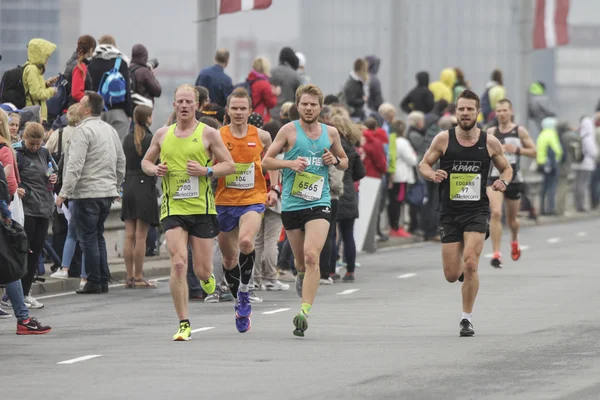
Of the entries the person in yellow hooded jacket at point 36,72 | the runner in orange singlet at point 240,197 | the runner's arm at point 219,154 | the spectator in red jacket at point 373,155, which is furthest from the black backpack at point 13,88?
the runner's arm at point 219,154

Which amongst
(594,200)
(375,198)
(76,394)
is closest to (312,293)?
(76,394)

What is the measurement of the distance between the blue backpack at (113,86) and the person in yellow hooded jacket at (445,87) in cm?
1091

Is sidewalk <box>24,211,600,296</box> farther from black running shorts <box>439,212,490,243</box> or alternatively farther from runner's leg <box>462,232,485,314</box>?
runner's leg <box>462,232,485,314</box>

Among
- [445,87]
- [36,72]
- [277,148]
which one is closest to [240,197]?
[277,148]

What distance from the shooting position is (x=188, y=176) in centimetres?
1262

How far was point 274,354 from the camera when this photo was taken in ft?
37.9

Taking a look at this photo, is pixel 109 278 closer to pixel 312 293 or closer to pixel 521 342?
pixel 312 293

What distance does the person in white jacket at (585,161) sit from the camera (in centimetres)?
3603

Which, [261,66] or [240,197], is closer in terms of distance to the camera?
[240,197]

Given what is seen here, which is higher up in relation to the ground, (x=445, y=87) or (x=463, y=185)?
(x=445, y=87)

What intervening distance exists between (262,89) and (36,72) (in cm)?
430

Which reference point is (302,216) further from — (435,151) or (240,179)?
(435,151)

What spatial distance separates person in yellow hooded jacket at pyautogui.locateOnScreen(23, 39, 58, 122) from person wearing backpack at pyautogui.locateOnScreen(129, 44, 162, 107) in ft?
6.80

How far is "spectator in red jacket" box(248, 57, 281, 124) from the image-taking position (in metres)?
22.1
